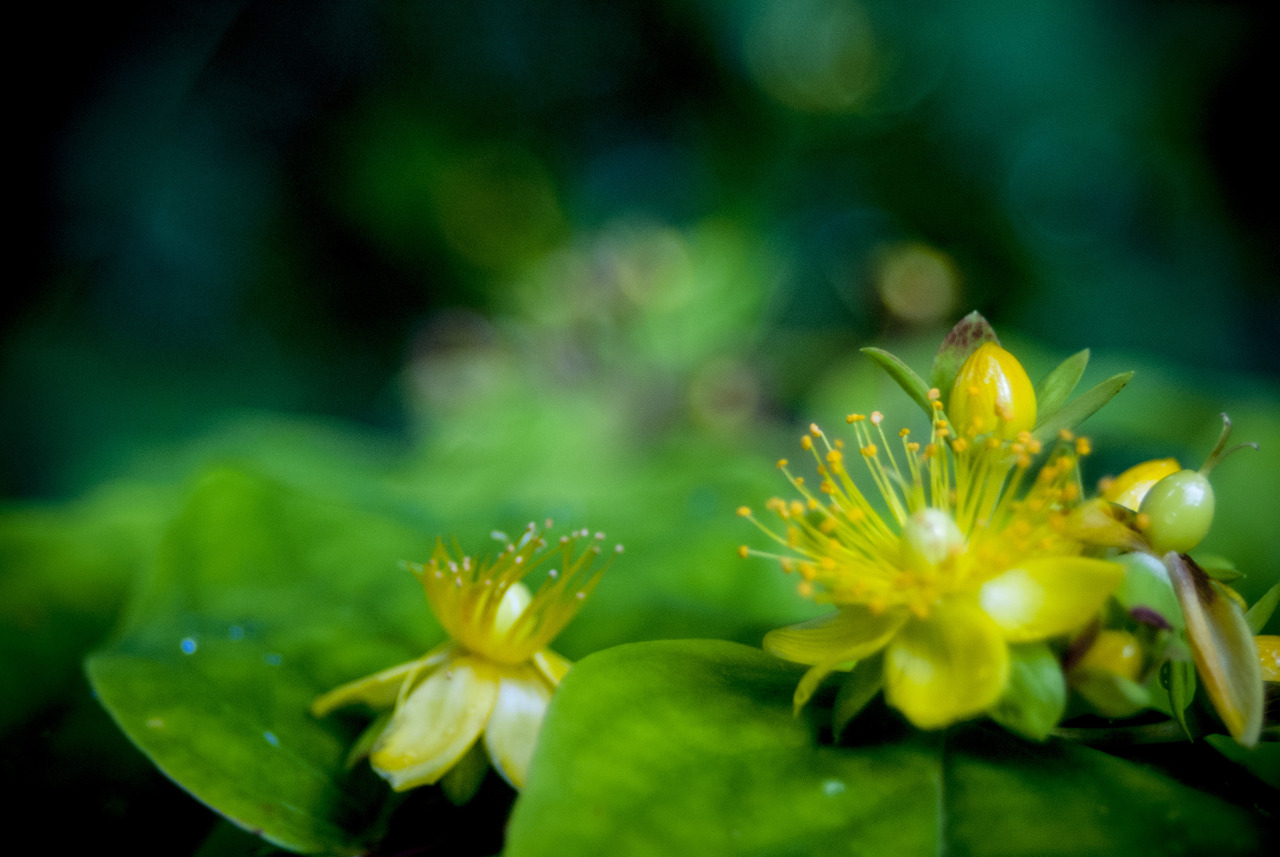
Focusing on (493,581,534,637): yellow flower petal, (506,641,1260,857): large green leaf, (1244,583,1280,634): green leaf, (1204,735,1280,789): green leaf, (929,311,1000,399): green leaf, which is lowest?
(1204,735,1280,789): green leaf

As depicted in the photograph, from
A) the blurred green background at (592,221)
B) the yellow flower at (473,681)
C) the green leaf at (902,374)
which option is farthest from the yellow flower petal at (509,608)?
the blurred green background at (592,221)

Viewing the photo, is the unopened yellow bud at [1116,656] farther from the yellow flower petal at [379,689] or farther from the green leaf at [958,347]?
the yellow flower petal at [379,689]

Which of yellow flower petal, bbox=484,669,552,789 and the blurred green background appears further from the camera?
the blurred green background

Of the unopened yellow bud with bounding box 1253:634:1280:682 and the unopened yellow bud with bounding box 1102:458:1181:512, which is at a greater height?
the unopened yellow bud with bounding box 1102:458:1181:512

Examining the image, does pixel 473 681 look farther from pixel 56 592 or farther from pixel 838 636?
pixel 56 592

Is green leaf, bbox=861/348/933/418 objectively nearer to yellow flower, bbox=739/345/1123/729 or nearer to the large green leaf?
yellow flower, bbox=739/345/1123/729

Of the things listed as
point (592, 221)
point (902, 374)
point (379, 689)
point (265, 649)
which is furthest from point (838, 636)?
point (592, 221)

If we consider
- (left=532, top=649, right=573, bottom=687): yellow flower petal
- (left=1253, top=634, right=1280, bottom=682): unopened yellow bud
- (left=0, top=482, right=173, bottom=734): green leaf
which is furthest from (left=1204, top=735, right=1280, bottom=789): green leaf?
(left=0, top=482, right=173, bottom=734): green leaf

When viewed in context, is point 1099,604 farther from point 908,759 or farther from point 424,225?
point 424,225
